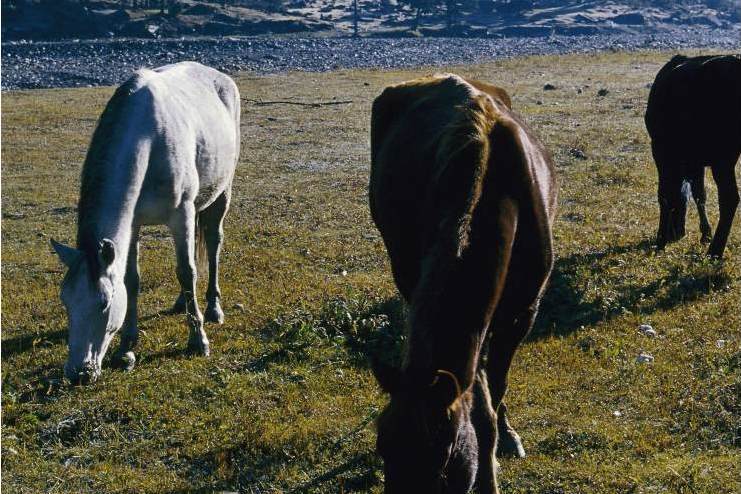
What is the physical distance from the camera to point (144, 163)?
717cm

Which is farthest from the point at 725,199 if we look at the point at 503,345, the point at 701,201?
the point at 503,345

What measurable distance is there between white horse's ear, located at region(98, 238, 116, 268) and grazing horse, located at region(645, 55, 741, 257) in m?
7.22

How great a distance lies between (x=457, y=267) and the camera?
3.80 meters

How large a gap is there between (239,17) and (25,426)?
236 feet

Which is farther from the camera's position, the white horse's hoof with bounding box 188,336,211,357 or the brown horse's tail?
the brown horse's tail

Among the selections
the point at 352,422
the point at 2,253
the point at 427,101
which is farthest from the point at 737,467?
the point at 2,253

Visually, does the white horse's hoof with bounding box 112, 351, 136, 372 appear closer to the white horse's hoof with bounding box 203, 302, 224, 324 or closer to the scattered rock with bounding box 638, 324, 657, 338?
the white horse's hoof with bounding box 203, 302, 224, 324

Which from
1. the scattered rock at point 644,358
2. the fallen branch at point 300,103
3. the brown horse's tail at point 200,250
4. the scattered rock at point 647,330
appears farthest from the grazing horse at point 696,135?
the fallen branch at point 300,103

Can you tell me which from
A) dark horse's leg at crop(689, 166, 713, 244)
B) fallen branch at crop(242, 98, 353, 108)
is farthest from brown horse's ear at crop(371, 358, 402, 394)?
fallen branch at crop(242, 98, 353, 108)

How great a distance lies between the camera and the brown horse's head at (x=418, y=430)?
128 inches

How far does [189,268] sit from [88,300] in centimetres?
170

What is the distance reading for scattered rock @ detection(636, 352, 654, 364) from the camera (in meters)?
7.23

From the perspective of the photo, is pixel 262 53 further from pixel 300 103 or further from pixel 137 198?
pixel 137 198

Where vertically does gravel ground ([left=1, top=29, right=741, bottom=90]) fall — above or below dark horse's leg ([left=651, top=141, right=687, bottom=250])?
below
